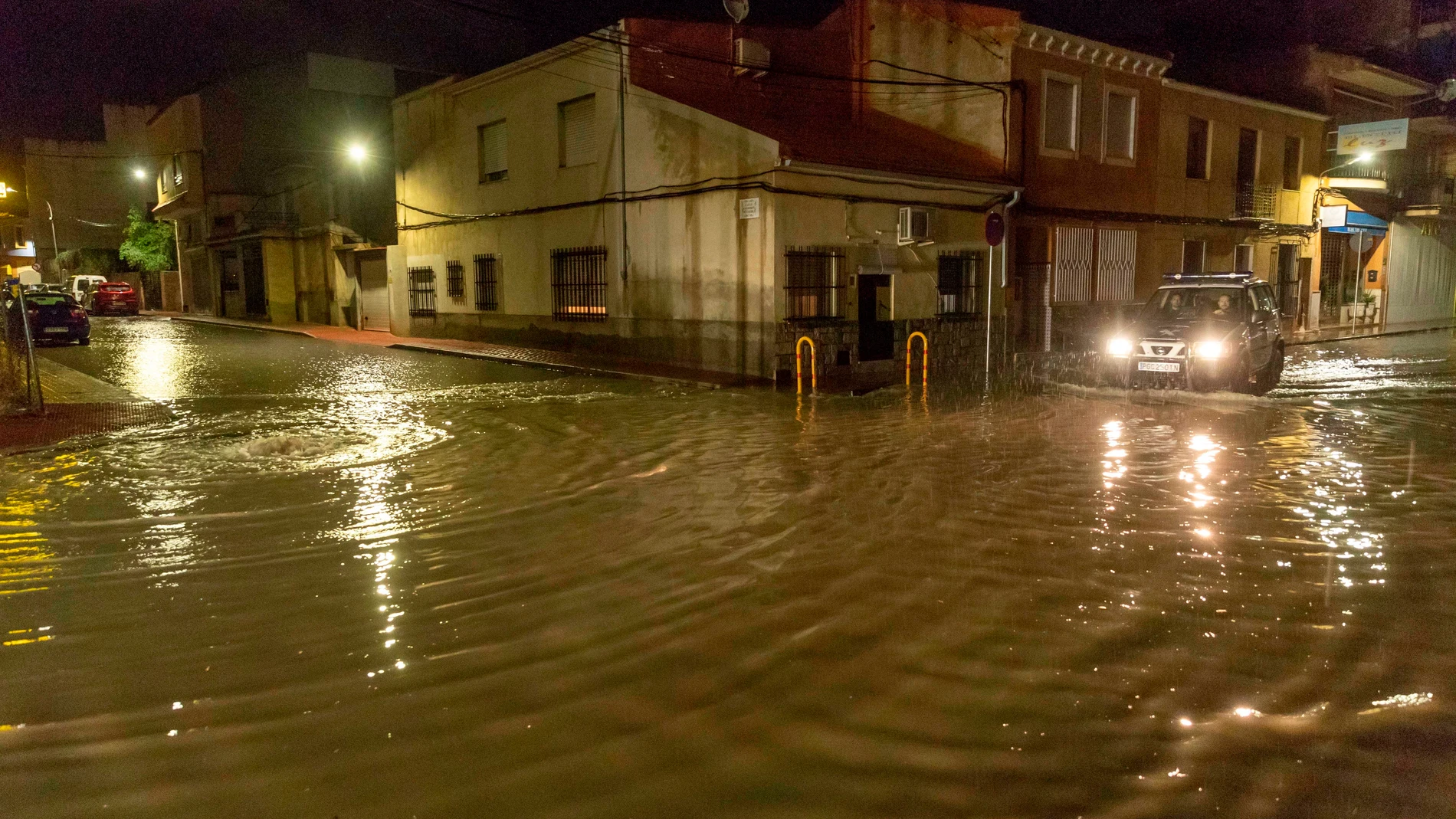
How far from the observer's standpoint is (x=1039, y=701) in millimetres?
3922

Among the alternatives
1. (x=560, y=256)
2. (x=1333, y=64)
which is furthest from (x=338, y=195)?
(x=1333, y=64)

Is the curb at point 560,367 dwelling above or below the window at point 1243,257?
below

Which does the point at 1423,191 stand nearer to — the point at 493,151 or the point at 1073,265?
the point at 1073,265

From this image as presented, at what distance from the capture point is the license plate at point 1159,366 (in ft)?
46.2

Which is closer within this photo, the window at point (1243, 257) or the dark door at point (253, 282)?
the window at point (1243, 257)

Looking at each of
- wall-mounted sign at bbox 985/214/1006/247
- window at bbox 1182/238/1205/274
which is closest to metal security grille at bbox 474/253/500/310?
wall-mounted sign at bbox 985/214/1006/247

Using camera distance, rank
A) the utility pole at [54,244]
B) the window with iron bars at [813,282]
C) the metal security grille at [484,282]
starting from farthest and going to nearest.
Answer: the utility pole at [54,244] → the metal security grille at [484,282] → the window with iron bars at [813,282]

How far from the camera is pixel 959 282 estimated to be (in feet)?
66.7

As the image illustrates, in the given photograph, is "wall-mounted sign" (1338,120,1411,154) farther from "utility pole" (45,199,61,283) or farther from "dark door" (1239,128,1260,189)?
"utility pole" (45,199,61,283)

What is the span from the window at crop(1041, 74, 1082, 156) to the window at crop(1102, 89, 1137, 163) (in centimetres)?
117

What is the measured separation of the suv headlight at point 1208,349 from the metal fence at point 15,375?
15.4 m

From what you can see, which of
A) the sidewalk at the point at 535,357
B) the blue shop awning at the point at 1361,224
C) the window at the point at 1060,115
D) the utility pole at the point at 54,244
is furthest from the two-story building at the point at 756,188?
the utility pole at the point at 54,244

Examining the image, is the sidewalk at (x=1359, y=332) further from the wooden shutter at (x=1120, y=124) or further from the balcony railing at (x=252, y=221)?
the balcony railing at (x=252, y=221)

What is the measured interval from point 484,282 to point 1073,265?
1465 centimetres
